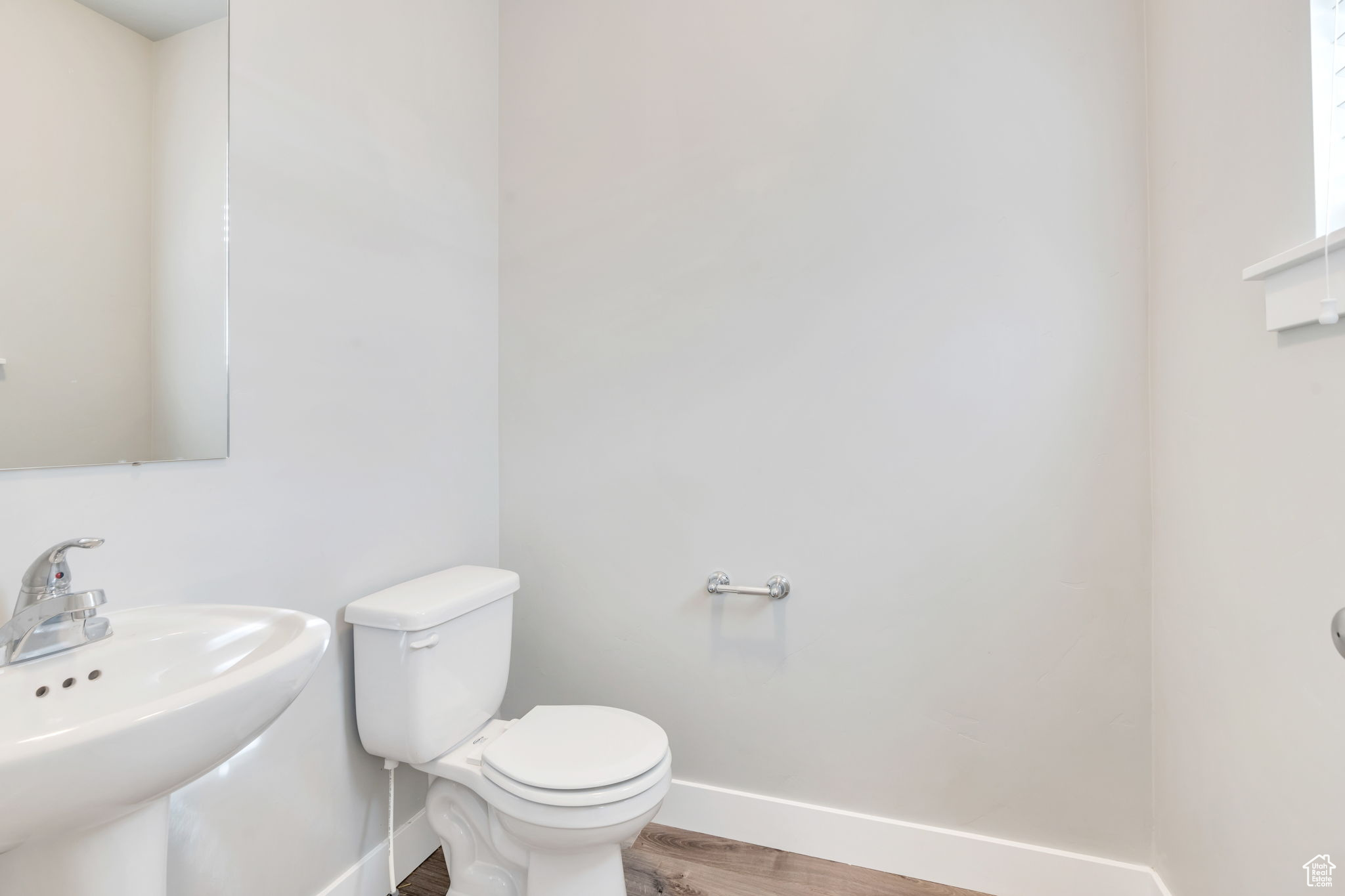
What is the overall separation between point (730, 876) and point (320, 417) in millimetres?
1452

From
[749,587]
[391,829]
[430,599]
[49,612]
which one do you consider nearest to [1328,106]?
[749,587]

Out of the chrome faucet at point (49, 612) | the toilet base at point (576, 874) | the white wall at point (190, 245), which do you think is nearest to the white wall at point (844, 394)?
the toilet base at point (576, 874)

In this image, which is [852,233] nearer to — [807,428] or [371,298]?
[807,428]

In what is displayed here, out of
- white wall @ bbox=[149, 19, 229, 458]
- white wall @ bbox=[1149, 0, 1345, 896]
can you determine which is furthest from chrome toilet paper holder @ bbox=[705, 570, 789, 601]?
white wall @ bbox=[149, 19, 229, 458]

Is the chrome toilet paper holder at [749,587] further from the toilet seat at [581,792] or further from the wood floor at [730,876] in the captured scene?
the wood floor at [730,876]

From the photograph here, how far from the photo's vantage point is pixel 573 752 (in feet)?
4.21

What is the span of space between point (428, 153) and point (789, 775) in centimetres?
189

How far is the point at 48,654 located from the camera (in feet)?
2.65

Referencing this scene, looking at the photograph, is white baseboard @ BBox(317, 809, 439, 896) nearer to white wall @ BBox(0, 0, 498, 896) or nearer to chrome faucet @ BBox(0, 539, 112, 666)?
white wall @ BBox(0, 0, 498, 896)

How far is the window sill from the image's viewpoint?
30.8 inches

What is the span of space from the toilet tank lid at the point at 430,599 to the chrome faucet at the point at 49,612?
498 millimetres

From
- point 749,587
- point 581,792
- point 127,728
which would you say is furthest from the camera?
point 749,587

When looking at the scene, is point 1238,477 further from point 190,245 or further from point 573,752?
point 190,245

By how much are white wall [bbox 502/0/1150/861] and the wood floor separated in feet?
0.48
